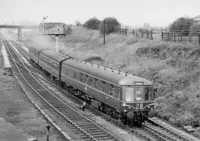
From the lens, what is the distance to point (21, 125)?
19.1 meters

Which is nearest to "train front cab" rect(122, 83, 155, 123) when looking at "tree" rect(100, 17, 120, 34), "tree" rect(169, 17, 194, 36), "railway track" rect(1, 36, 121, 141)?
"railway track" rect(1, 36, 121, 141)

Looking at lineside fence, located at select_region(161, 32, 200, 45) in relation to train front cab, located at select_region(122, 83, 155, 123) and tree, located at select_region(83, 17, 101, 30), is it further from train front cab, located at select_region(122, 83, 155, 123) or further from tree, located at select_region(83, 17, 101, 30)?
tree, located at select_region(83, 17, 101, 30)

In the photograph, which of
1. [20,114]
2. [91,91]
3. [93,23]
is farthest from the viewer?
[93,23]

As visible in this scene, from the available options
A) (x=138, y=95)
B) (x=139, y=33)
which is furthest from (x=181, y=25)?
(x=138, y=95)

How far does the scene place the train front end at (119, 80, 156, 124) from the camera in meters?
18.6

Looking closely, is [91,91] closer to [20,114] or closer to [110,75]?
[110,75]

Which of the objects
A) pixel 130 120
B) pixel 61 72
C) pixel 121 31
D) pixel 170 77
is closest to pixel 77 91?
pixel 61 72

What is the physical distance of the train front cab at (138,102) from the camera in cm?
1864

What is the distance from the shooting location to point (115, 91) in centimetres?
1956

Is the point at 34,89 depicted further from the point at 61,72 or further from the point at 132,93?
the point at 132,93

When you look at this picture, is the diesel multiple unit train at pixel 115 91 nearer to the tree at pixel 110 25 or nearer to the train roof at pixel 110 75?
the train roof at pixel 110 75

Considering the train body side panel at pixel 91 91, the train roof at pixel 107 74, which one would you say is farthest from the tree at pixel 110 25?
the train roof at pixel 107 74

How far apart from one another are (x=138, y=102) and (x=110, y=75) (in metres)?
2.83

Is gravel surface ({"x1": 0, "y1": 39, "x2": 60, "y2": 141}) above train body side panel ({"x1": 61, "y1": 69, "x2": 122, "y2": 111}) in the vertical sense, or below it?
below
